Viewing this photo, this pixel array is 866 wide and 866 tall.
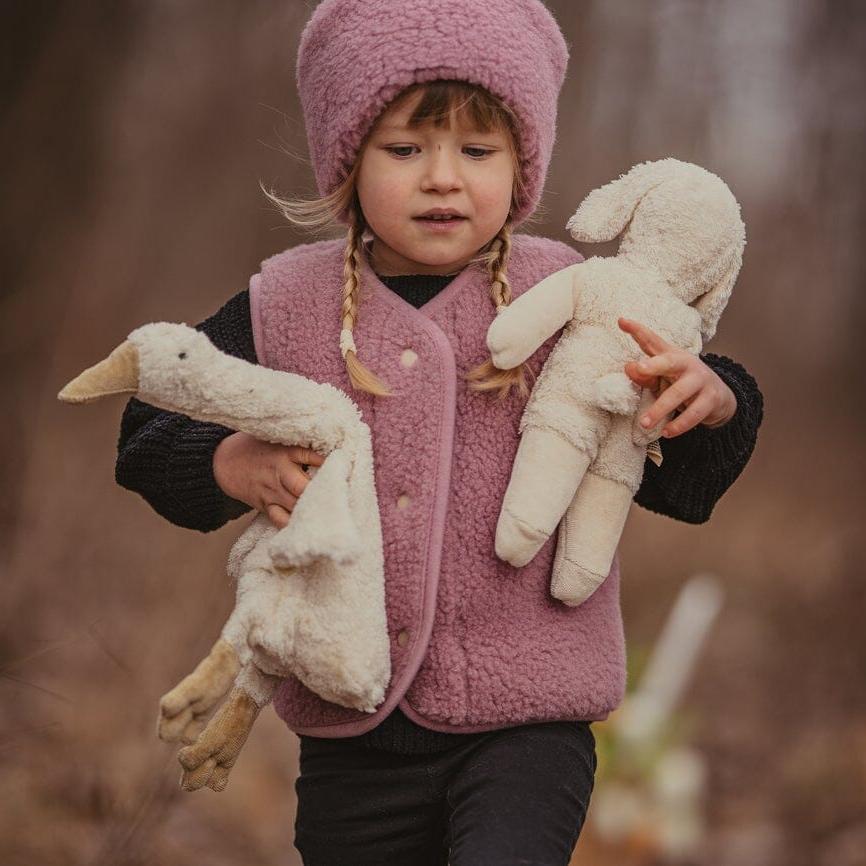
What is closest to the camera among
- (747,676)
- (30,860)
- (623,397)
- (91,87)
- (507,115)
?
(623,397)

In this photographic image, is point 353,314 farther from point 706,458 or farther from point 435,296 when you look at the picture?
point 706,458

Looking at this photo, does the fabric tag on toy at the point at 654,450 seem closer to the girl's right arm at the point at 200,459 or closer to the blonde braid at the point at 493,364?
the blonde braid at the point at 493,364

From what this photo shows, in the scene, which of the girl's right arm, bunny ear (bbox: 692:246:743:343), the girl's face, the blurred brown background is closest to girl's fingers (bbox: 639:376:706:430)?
bunny ear (bbox: 692:246:743:343)

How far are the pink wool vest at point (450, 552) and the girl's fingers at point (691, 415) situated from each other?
0.61ft

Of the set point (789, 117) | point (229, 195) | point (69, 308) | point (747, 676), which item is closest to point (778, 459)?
point (747, 676)

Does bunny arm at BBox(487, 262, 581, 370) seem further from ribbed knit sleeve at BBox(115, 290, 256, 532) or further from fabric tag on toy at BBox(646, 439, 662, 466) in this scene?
ribbed knit sleeve at BBox(115, 290, 256, 532)

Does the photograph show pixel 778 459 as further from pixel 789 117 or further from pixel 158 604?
pixel 158 604

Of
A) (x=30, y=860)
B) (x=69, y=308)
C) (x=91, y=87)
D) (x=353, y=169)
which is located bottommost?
(x=30, y=860)

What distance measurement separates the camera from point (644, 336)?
1436 millimetres

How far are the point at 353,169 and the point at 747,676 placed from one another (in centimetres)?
215

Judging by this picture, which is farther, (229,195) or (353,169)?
(229,195)

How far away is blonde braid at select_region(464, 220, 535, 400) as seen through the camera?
1540 mm

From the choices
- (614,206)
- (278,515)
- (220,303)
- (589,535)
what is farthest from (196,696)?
(220,303)

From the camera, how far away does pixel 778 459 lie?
3430 mm
